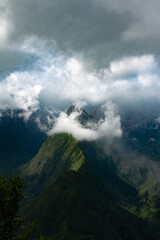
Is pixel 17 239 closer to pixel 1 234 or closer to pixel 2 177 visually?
pixel 1 234

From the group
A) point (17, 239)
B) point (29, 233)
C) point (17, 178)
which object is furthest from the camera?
point (17, 178)

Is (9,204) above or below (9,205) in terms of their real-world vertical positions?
above

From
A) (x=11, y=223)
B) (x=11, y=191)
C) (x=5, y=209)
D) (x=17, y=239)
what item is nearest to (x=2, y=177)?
(x=11, y=191)

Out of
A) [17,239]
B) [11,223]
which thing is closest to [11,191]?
[11,223]

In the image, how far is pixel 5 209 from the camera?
39906 mm

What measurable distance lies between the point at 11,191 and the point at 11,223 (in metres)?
6.00

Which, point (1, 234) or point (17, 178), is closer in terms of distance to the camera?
point (1, 234)

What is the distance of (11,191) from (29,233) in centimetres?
823

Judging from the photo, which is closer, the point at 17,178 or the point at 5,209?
the point at 5,209

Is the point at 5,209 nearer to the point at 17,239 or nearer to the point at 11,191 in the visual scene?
the point at 11,191

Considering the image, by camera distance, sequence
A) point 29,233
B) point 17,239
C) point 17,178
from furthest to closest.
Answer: point 17,178, point 17,239, point 29,233

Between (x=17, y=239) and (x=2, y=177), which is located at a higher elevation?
(x=2, y=177)

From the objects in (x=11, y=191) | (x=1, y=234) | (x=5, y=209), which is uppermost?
(x=11, y=191)

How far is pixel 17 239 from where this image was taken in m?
39.6
